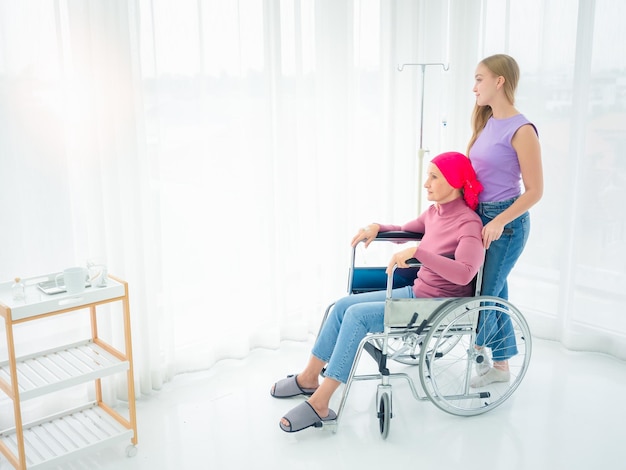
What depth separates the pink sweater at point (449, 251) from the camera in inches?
89.0

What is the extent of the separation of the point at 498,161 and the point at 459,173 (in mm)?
175

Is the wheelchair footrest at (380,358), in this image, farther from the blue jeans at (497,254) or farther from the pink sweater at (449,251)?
the blue jeans at (497,254)

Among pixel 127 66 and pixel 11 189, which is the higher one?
pixel 127 66

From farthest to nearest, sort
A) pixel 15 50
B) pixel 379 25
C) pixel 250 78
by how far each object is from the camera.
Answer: pixel 379 25, pixel 250 78, pixel 15 50

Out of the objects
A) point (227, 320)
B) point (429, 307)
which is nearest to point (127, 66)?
point (227, 320)

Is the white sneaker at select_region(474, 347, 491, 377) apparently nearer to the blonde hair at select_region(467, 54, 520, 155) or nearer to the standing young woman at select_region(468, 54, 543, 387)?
Answer: the standing young woman at select_region(468, 54, 543, 387)

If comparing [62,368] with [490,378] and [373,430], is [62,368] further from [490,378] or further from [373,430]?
[490,378]

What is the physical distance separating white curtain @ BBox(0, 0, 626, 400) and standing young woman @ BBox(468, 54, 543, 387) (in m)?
0.69

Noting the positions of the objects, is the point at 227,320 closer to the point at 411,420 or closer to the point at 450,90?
the point at 411,420

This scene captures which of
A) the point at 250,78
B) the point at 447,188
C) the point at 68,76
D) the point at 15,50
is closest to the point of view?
the point at 15,50

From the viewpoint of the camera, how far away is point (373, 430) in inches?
95.3

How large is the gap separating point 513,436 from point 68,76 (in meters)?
2.07

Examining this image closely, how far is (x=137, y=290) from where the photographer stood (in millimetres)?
2557

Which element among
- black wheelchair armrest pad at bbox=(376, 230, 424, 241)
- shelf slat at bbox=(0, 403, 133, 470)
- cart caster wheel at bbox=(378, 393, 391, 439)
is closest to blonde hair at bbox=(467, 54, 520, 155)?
black wheelchair armrest pad at bbox=(376, 230, 424, 241)
